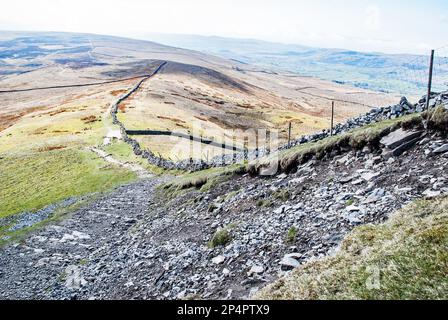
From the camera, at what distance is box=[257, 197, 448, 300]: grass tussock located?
10.4 m

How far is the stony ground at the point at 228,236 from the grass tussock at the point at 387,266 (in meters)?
1.46

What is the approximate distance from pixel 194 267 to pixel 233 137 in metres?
84.8

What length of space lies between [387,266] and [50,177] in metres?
53.2

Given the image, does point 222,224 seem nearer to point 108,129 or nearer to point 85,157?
point 85,157

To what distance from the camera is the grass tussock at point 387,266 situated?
34.0 feet

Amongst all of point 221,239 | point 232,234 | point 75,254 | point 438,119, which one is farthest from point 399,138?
point 75,254

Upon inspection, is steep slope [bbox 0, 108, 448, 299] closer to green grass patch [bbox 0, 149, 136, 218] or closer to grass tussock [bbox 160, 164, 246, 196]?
grass tussock [bbox 160, 164, 246, 196]

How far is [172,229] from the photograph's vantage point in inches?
1014

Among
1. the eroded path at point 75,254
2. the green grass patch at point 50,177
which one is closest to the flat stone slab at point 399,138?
the eroded path at point 75,254

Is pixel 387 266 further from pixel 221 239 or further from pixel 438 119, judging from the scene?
pixel 438 119

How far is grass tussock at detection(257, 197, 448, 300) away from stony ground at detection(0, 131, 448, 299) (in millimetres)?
1458

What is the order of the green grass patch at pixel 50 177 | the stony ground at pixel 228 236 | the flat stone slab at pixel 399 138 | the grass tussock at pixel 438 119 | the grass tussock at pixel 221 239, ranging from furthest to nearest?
the green grass patch at pixel 50 177 < the flat stone slab at pixel 399 138 < the grass tussock at pixel 221 239 < the grass tussock at pixel 438 119 < the stony ground at pixel 228 236

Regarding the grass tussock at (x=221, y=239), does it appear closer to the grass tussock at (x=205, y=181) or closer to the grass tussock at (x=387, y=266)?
the grass tussock at (x=387, y=266)

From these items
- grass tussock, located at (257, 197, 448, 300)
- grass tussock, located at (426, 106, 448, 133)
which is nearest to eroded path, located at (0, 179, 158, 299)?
grass tussock, located at (257, 197, 448, 300)
